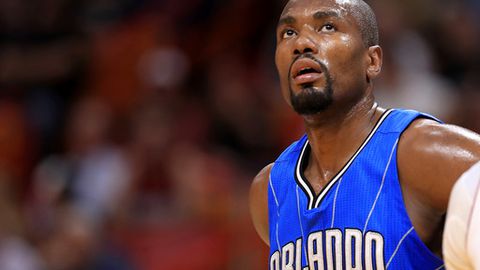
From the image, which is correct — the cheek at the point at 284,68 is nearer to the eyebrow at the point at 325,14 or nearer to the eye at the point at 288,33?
the eye at the point at 288,33

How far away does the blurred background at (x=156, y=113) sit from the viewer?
6.80 m

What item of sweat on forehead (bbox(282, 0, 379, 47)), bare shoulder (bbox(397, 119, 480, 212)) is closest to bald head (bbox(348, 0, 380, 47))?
sweat on forehead (bbox(282, 0, 379, 47))

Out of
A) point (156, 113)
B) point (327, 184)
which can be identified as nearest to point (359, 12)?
point (327, 184)

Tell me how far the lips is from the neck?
14 centimetres

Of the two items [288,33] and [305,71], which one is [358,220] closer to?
[305,71]

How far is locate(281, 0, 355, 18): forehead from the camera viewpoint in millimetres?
3420

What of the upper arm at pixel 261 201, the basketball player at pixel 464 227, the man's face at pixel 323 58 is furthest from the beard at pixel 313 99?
the basketball player at pixel 464 227

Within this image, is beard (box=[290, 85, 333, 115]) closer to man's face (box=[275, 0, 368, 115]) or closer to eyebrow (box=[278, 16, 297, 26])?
man's face (box=[275, 0, 368, 115])

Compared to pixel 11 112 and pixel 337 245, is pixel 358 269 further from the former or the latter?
pixel 11 112

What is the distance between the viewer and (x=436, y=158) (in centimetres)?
315

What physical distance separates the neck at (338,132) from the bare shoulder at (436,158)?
238 mm

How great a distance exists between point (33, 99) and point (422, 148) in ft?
18.5

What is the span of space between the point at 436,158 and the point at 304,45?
1.99 ft

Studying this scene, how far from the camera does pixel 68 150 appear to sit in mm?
8156
